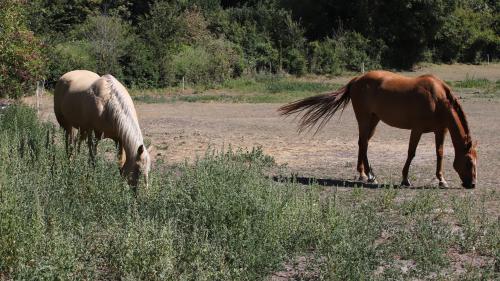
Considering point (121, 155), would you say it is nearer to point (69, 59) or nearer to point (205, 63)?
point (69, 59)

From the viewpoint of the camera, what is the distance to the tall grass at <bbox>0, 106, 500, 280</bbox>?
465 cm

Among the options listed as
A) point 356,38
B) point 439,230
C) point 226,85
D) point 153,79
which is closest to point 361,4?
point 356,38

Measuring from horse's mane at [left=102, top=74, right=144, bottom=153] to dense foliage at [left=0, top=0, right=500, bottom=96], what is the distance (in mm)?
16961

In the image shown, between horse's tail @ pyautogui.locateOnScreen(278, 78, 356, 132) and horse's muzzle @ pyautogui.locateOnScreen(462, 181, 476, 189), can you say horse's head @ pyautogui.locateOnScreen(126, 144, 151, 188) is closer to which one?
horse's tail @ pyautogui.locateOnScreen(278, 78, 356, 132)

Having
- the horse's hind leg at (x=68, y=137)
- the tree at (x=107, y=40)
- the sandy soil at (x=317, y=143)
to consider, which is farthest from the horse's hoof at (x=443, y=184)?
the tree at (x=107, y=40)

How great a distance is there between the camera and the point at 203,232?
527 cm

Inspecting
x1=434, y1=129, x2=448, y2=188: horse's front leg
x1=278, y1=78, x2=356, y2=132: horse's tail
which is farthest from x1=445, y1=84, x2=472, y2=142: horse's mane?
x1=278, y1=78, x2=356, y2=132: horse's tail

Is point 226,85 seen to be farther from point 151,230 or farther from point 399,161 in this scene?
point 151,230

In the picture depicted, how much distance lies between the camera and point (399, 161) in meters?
11.9

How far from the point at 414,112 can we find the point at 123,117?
14.0ft

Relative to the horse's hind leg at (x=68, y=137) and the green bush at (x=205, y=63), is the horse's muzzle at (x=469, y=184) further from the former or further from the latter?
the green bush at (x=205, y=63)

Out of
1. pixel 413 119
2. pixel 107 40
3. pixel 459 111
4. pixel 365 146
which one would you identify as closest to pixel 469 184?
pixel 459 111

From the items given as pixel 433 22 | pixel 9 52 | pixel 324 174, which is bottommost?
pixel 324 174

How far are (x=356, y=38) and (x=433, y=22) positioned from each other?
564cm
